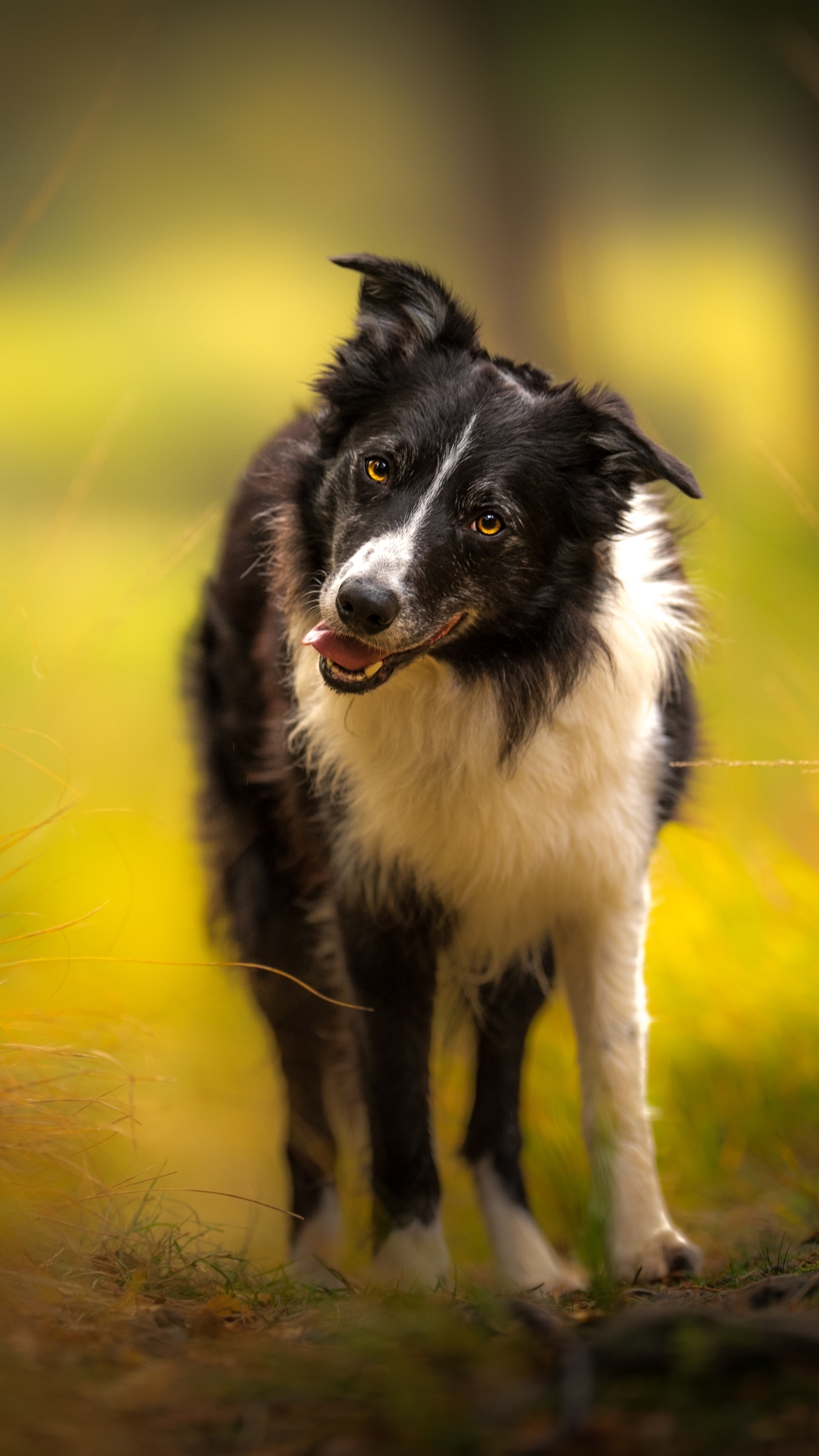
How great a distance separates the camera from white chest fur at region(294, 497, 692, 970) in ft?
9.16

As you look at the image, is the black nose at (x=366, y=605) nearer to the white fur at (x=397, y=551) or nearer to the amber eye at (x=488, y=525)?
the white fur at (x=397, y=551)

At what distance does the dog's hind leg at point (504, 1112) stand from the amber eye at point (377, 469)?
53.2 inches

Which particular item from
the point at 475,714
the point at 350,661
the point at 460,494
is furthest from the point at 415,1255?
the point at 460,494

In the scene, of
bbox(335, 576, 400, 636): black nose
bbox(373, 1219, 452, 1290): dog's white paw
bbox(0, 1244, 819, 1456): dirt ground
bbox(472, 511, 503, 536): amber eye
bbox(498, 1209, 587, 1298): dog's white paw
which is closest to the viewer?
bbox(0, 1244, 819, 1456): dirt ground

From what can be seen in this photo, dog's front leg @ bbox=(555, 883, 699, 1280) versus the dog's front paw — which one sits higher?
dog's front leg @ bbox=(555, 883, 699, 1280)

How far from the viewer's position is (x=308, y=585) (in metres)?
2.95

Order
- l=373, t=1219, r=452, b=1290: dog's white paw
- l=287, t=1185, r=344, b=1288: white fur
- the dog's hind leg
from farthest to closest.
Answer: l=287, t=1185, r=344, b=1288: white fur
the dog's hind leg
l=373, t=1219, r=452, b=1290: dog's white paw

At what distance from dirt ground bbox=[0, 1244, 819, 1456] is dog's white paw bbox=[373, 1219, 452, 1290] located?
1241 mm

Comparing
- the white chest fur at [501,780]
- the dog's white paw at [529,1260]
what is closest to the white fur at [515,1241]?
the dog's white paw at [529,1260]

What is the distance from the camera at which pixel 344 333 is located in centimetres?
402

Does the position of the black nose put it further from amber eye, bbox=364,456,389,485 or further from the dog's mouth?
amber eye, bbox=364,456,389,485

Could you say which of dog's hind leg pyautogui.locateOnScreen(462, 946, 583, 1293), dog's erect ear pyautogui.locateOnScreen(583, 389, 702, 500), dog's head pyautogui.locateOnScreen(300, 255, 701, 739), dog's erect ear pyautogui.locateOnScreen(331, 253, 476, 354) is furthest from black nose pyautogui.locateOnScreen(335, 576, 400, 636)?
dog's hind leg pyautogui.locateOnScreen(462, 946, 583, 1293)

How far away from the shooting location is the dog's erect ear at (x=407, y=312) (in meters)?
2.84

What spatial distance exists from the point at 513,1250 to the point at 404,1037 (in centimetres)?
71
